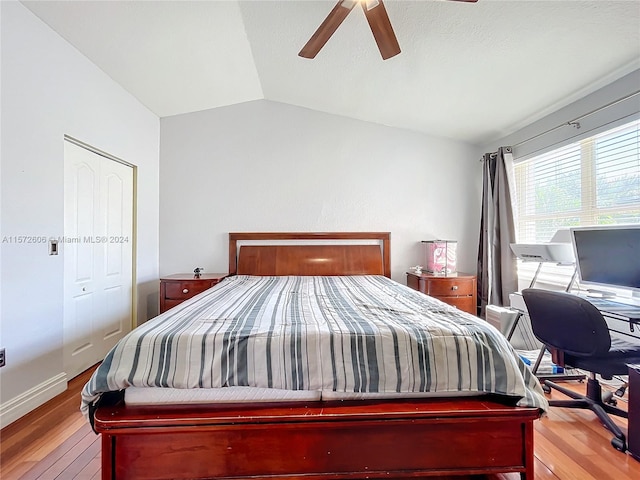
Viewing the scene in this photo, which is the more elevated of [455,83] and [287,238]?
[455,83]

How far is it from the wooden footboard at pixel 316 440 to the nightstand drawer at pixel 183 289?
6.06 ft

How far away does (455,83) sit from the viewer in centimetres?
259

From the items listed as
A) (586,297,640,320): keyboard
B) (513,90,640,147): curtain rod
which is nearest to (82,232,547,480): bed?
(586,297,640,320): keyboard

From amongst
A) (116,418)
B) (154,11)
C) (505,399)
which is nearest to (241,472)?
(116,418)

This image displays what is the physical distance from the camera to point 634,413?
1.55 m

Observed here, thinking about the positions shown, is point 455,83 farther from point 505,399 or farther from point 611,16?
point 505,399

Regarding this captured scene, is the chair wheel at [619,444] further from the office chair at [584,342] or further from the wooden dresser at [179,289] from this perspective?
the wooden dresser at [179,289]

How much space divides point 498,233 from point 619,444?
2.05 meters

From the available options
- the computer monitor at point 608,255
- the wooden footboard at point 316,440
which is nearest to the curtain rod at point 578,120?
the computer monitor at point 608,255

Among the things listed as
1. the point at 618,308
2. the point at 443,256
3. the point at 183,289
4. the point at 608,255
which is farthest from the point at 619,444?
the point at 183,289

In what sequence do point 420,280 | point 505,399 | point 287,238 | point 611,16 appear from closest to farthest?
point 505,399, point 611,16, point 420,280, point 287,238

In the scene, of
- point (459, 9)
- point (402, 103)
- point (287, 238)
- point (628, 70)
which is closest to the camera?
point (459, 9)

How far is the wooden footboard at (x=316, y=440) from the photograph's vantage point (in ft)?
3.89

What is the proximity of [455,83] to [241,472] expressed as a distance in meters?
3.06
